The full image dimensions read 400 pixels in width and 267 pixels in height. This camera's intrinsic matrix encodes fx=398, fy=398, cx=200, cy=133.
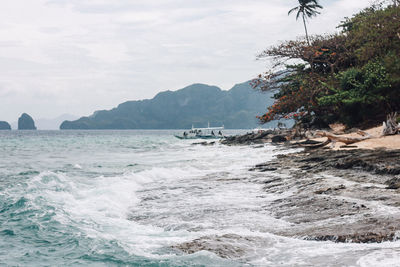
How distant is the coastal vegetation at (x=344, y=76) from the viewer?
22.6 m

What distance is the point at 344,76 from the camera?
24438 millimetres

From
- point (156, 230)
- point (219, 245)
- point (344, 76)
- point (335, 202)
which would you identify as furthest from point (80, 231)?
point (344, 76)

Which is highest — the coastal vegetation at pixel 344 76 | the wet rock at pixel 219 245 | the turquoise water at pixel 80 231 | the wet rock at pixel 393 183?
the coastal vegetation at pixel 344 76

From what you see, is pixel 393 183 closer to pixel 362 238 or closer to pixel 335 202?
pixel 335 202

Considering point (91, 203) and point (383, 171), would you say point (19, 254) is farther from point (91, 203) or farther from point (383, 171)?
point (383, 171)

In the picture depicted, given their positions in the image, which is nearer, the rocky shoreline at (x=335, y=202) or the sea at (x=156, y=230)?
the sea at (x=156, y=230)

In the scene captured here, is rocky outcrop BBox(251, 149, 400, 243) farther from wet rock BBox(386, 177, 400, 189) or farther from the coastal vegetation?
the coastal vegetation

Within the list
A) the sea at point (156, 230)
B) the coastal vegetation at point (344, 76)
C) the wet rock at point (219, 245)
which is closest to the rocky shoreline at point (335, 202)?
the wet rock at point (219, 245)

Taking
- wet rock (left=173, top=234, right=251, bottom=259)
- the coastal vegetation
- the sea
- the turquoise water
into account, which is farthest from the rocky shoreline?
the coastal vegetation

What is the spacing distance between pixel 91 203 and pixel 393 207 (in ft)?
23.6

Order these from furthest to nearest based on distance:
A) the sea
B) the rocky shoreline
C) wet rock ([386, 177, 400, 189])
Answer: wet rock ([386, 177, 400, 189]) < the rocky shoreline < the sea

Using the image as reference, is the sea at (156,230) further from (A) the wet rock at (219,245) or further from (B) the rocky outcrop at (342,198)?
(B) the rocky outcrop at (342,198)

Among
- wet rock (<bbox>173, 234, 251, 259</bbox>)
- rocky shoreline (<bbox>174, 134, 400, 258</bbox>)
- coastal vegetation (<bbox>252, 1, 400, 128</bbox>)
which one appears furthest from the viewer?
coastal vegetation (<bbox>252, 1, 400, 128</bbox>)

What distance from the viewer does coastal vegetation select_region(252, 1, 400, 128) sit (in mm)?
22622
